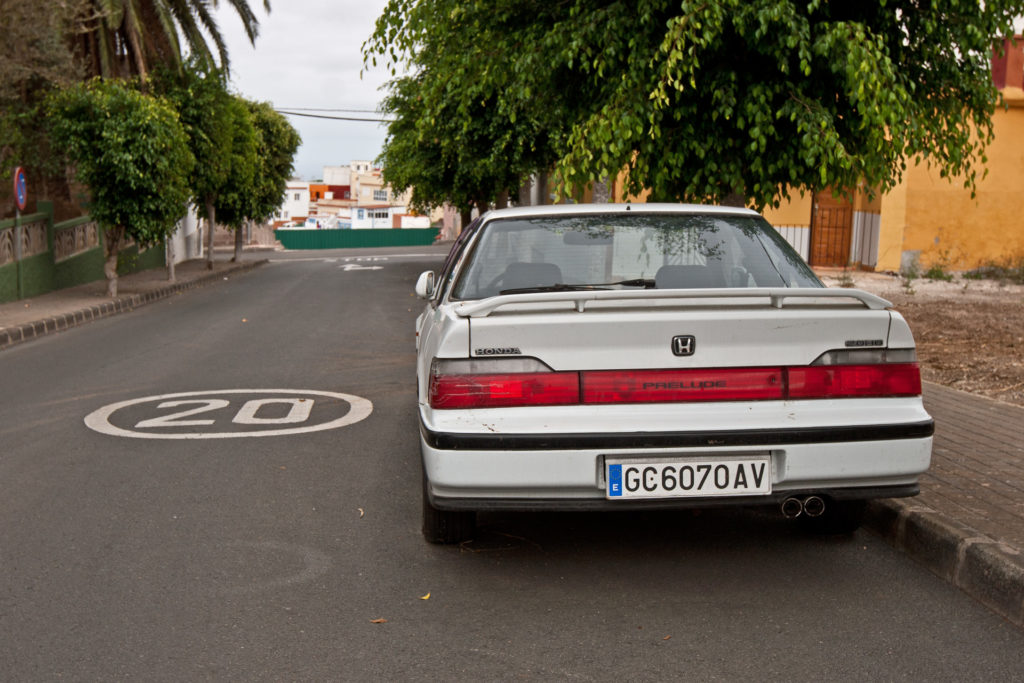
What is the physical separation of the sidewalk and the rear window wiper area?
150 centimetres

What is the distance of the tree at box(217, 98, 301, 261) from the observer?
113 ft

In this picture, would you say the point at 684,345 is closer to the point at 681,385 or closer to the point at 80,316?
the point at 681,385

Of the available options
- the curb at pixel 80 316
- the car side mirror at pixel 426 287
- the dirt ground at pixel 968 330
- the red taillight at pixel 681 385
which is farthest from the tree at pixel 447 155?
the red taillight at pixel 681 385

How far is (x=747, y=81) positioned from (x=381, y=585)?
4.76 m

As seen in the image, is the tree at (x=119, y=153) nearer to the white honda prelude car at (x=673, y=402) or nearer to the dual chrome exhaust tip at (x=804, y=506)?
the white honda prelude car at (x=673, y=402)

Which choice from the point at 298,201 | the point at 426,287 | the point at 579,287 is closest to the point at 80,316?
the point at 426,287

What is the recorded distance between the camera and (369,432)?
7020 millimetres

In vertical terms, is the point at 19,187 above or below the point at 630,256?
above

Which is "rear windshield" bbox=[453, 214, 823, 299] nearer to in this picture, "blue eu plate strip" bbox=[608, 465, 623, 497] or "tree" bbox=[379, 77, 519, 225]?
"blue eu plate strip" bbox=[608, 465, 623, 497]

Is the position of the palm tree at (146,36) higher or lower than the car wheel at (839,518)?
higher

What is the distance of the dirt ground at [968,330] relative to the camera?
28.7 ft

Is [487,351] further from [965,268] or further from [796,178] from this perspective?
[965,268]

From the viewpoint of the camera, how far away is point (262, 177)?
36.8 meters

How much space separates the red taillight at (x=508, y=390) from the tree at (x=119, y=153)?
53.5 ft
